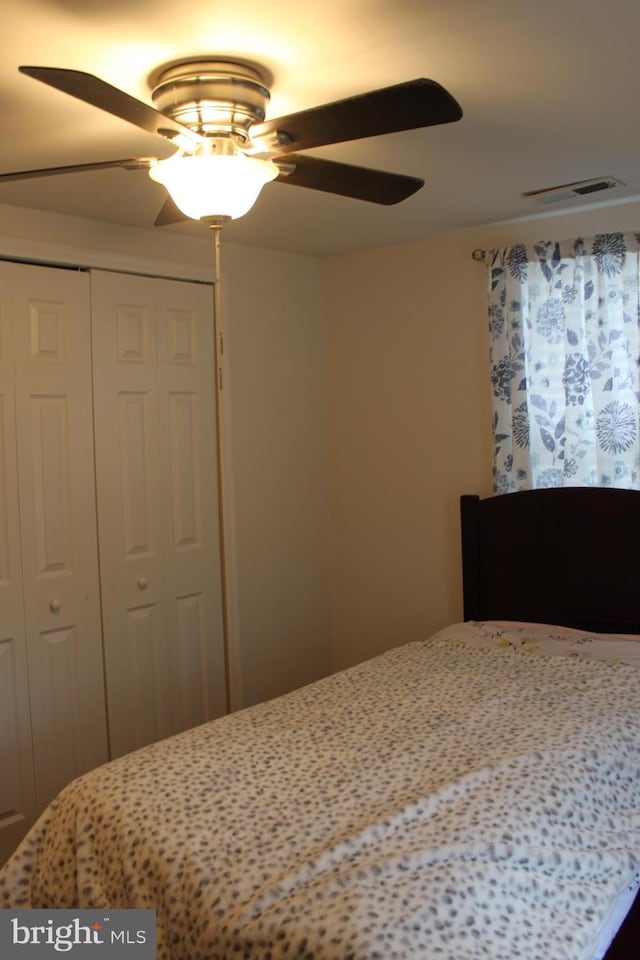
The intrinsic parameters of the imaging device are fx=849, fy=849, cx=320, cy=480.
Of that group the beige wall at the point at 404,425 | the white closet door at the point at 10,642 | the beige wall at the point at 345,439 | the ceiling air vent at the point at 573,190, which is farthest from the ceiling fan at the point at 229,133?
the beige wall at the point at 404,425

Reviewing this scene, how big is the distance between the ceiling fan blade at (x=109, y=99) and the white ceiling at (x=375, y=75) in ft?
0.55

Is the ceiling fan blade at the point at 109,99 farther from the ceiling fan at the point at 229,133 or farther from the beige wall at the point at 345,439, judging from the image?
the beige wall at the point at 345,439

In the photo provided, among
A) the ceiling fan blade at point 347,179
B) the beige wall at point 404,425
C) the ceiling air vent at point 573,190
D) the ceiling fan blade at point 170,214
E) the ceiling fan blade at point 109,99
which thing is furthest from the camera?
the beige wall at point 404,425

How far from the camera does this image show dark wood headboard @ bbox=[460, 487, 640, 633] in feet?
10.1

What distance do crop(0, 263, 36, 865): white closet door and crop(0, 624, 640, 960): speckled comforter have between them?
3.21 feet

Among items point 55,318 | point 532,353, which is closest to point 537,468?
point 532,353

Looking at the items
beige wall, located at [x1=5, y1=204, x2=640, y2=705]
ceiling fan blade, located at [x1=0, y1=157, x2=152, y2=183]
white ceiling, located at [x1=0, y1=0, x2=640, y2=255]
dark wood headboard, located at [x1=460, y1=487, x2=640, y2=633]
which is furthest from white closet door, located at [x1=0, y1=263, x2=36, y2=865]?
dark wood headboard, located at [x1=460, y1=487, x2=640, y2=633]

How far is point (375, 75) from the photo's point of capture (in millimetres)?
1866

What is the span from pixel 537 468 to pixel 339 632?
134 centimetres

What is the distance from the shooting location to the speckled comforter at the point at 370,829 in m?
1.49

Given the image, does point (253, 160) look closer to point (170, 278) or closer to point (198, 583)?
point (170, 278)

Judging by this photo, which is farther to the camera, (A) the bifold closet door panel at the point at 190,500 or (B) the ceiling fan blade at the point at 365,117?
(A) the bifold closet door panel at the point at 190,500

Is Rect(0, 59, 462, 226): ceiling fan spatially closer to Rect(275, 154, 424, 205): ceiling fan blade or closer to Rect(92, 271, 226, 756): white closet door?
Rect(275, 154, 424, 205): ceiling fan blade

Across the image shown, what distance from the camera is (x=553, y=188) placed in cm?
288
